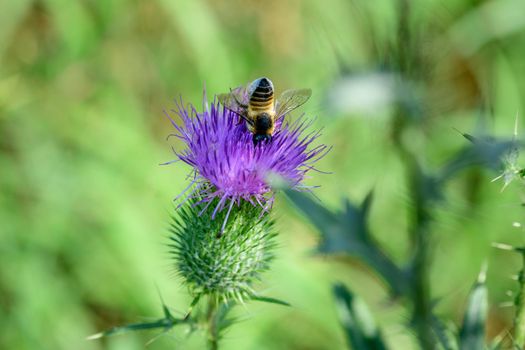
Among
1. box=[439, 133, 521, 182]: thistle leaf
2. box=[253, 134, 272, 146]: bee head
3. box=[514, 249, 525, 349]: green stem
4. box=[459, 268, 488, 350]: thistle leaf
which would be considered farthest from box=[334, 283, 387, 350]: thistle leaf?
box=[439, 133, 521, 182]: thistle leaf

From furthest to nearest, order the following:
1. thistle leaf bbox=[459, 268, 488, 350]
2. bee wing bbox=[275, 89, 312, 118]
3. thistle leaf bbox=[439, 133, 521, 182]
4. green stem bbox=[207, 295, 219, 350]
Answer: bee wing bbox=[275, 89, 312, 118] < green stem bbox=[207, 295, 219, 350] < thistle leaf bbox=[459, 268, 488, 350] < thistle leaf bbox=[439, 133, 521, 182]

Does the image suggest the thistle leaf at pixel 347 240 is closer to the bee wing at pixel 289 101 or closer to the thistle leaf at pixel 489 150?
the thistle leaf at pixel 489 150

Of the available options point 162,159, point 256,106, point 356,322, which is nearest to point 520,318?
point 356,322

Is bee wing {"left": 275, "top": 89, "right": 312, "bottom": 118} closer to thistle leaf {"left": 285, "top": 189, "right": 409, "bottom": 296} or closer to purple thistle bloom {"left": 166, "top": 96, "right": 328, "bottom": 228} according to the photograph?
purple thistle bloom {"left": 166, "top": 96, "right": 328, "bottom": 228}

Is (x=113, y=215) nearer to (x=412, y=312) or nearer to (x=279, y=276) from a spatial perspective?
(x=279, y=276)

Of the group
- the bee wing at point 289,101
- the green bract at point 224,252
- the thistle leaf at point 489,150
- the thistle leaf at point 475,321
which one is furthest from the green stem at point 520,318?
the bee wing at point 289,101

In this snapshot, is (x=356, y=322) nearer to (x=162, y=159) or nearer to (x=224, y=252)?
(x=224, y=252)
